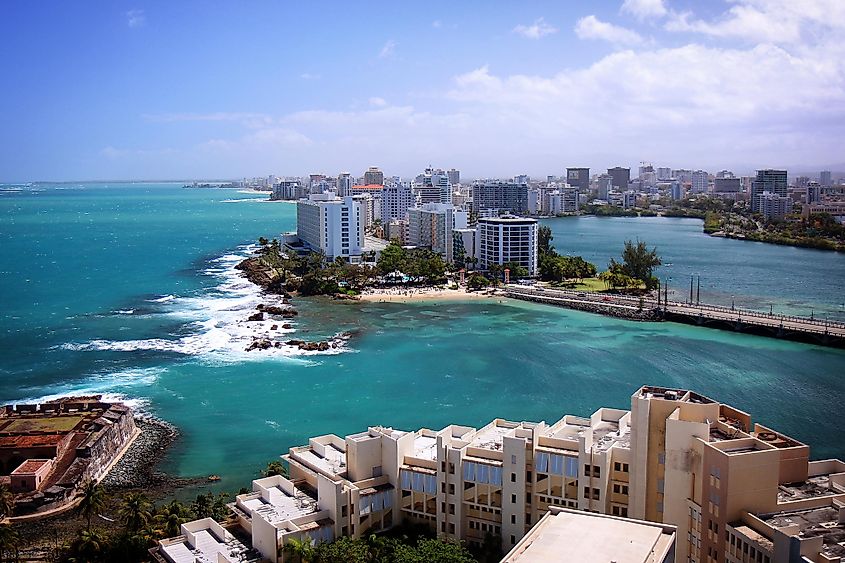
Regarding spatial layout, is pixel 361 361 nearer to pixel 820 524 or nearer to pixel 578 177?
pixel 820 524

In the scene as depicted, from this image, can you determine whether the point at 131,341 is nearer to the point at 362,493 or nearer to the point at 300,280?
the point at 300,280

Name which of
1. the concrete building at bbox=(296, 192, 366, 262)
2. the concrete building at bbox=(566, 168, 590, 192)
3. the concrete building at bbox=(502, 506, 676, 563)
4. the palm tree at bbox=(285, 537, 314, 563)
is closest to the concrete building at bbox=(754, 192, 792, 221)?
the concrete building at bbox=(296, 192, 366, 262)

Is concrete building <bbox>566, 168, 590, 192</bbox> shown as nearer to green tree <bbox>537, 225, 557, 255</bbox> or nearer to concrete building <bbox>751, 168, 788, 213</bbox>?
concrete building <bbox>751, 168, 788, 213</bbox>

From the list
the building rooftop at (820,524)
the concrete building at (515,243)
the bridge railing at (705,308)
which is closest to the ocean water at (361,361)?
the bridge railing at (705,308)

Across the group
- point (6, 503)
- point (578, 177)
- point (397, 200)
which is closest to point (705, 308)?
point (6, 503)

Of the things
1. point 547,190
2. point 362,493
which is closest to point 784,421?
point 362,493

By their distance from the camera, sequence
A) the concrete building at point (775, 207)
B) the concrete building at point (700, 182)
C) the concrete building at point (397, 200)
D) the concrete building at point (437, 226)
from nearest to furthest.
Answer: the concrete building at point (437, 226) → the concrete building at point (397, 200) → the concrete building at point (775, 207) → the concrete building at point (700, 182)

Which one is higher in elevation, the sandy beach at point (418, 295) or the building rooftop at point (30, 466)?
the sandy beach at point (418, 295)

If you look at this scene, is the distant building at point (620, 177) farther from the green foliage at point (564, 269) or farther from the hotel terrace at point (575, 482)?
the hotel terrace at point (575, 482)
